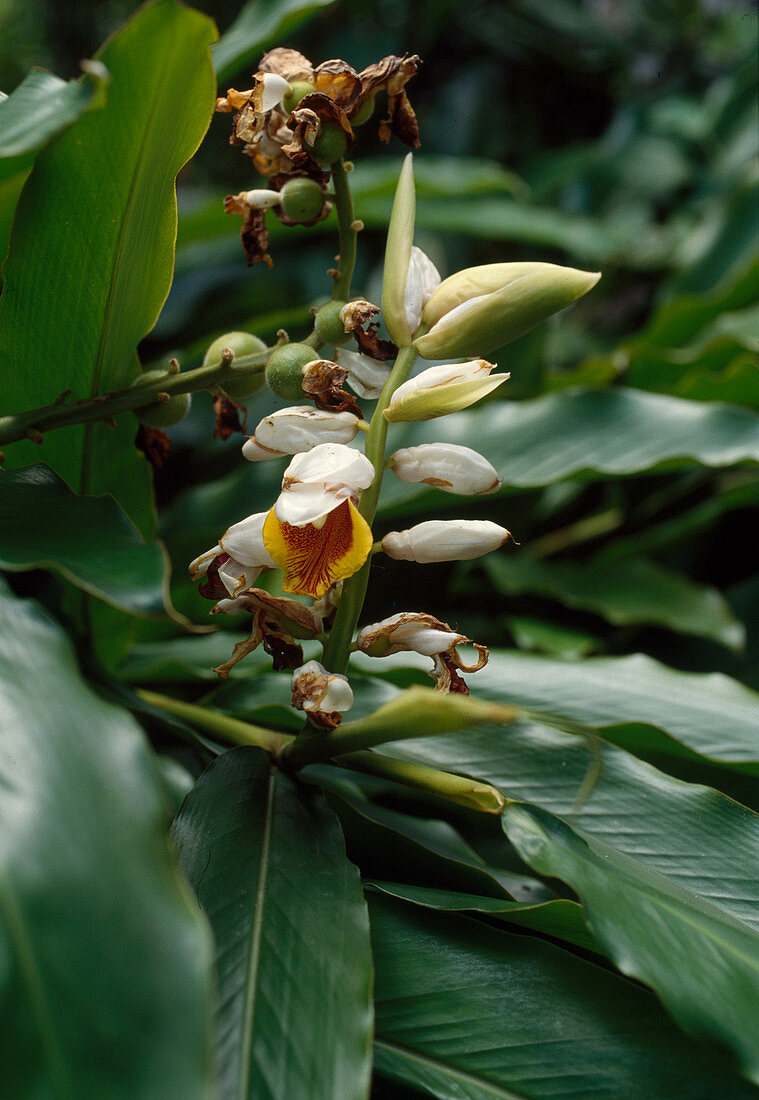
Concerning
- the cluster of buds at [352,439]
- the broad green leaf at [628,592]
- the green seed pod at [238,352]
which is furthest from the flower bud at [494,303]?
the broad green leaf at [628,592]

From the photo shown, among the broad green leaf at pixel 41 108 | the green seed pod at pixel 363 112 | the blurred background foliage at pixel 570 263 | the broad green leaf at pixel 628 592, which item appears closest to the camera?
the broad green leaf at pixel 41 108

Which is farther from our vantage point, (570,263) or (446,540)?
(570,263)

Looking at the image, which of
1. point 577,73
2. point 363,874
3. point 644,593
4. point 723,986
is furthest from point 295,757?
point 577,73

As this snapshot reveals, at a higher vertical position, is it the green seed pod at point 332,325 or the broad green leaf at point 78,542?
the green seed pod at point 332,325

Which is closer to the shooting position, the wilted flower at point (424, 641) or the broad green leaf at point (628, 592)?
the wilted flower at point (424, 641)

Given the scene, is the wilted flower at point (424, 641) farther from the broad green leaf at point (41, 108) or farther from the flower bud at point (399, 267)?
the broad green leaf at point (41, 108)

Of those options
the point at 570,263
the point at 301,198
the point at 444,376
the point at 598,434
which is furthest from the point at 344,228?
the point at 570,263

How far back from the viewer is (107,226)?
0.46 meters

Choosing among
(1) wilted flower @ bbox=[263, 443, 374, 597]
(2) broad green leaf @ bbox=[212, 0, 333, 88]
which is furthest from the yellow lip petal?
(2) broad green leaf @ bbox=[212, 0, 333, 88]

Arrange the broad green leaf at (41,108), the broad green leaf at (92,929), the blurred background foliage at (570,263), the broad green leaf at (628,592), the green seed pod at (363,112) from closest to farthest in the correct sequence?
the broad green leaf at (92,929) → the broad green leaf at (41,108) → the green seed pod at (363,112) → the blurred background foliage at (570,263) → the broad green leaf at (628,592)

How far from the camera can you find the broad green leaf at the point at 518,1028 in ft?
1.20

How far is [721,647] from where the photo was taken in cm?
97

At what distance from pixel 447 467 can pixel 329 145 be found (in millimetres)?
194

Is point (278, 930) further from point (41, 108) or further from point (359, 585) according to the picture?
point (41, 108)
